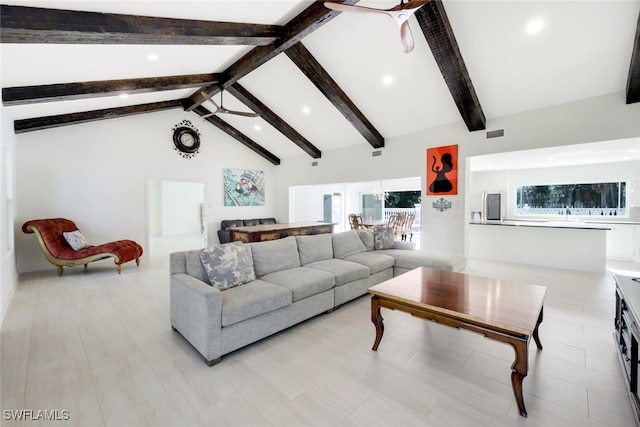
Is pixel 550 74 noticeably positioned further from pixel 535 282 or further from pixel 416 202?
pixel 416 202

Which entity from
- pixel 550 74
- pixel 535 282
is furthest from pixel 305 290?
pixel 550 74

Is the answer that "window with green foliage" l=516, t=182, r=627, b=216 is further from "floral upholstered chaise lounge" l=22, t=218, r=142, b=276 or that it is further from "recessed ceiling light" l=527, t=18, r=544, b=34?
"floral upholstered chaise lounge" l=22, t=218, r=142, b=276

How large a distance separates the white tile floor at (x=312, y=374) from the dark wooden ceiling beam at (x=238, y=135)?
5.68 m

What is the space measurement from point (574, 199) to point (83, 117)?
11617mm

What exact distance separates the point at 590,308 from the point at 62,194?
9.12 meters

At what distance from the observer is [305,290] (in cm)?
291

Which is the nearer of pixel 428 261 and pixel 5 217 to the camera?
pixel 5 217

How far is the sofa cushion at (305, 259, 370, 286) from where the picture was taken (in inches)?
134

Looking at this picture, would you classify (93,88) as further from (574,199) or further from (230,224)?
(574,199)

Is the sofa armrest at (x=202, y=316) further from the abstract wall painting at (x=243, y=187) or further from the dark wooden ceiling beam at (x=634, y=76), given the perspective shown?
the abstract wall painting at (x=243, y=187)

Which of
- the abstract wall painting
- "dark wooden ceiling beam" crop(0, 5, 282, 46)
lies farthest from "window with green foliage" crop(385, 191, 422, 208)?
"dark wooden ceiling beam" crop(0, 5, 282, 46)

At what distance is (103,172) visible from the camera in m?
6.08

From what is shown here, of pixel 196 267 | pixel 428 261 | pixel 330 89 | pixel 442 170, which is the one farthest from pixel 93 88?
pixel 442 170

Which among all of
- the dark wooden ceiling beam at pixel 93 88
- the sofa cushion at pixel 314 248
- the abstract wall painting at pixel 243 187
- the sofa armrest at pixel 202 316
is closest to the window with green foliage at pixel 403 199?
the abstract wall painting at pixel 243 187
